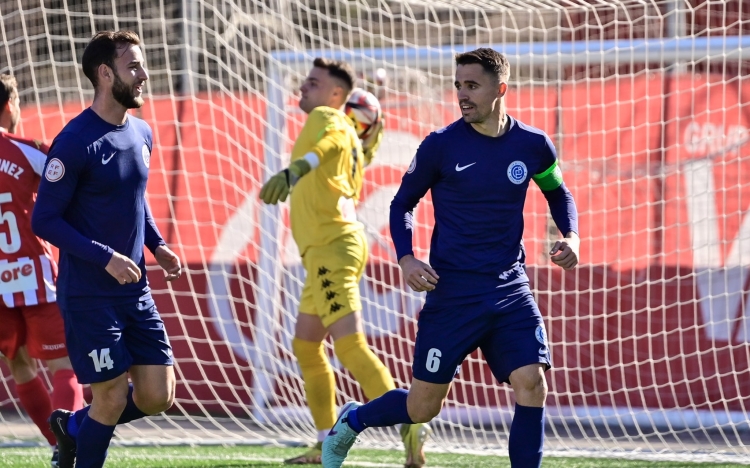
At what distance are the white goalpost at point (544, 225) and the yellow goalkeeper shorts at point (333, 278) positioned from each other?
5.13 ft

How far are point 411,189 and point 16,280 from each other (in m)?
2.15

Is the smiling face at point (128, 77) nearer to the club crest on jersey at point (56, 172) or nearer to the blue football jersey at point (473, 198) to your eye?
the club crest on jersey at point (56, 172)

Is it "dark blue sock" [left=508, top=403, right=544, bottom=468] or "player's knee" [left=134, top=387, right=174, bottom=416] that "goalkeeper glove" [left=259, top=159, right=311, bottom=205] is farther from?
"dark blue sock" [left=508, top=403, right=544, bottom=468]

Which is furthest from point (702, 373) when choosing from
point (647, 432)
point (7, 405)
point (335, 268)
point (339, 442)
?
point (7, 405)

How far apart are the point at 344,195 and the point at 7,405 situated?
3987mm

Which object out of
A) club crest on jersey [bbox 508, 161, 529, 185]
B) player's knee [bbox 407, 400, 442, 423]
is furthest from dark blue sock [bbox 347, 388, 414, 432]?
club crest on jersey [bbox 508, 161, 529, 185]

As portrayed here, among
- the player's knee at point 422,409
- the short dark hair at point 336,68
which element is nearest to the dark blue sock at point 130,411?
the player's knee at point 422,409

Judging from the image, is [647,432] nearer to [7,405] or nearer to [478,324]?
[478,324]

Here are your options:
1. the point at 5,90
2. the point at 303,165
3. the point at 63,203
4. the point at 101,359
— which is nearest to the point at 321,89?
the point at 303,165

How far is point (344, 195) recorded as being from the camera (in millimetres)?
6023

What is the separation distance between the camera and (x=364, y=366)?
5758mm

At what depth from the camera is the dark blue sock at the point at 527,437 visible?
4273 mm

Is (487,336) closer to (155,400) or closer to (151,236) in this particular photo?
(155,400)

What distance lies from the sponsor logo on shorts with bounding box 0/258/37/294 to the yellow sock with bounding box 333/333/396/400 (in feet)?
5.31
